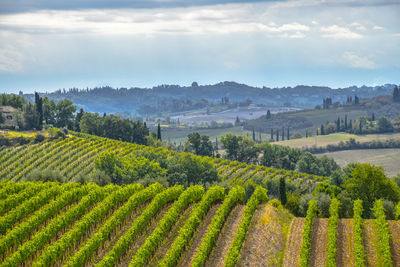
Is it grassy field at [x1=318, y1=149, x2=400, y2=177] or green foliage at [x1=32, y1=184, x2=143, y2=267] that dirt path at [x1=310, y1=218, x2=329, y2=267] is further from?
grassy field at [x1=318, y1=149, x2=400, y2=177]

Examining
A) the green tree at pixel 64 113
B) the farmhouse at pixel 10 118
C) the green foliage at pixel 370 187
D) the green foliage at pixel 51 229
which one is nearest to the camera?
the green foliage at pixel 51 229

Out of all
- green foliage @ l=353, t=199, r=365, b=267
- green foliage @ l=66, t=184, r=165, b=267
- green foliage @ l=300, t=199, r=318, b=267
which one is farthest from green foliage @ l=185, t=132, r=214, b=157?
green foliage @ l=353, t=199, r=365, b=267

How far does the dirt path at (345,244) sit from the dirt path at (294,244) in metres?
2.96

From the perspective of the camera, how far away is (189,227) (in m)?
38.2

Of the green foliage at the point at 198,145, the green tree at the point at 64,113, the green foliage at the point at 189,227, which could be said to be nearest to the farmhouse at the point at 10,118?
the green tree at the point at 64,113

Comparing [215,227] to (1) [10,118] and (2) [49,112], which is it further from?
(2) [49,112]

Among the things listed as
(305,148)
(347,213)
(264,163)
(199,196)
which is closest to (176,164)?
(199,196)

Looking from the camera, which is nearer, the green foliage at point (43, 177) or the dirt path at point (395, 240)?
the dirt path at point (395, 240)

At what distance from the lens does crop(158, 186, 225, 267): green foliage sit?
33756mm

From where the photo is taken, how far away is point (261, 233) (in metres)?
38.8

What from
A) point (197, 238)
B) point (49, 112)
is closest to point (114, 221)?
point (197, 238)

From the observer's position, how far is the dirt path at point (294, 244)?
35.0 metres

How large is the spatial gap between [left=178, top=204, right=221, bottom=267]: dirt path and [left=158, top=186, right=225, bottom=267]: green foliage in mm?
356

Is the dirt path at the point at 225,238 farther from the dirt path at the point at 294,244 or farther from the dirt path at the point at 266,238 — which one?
the dirt path at the point at 294,244
